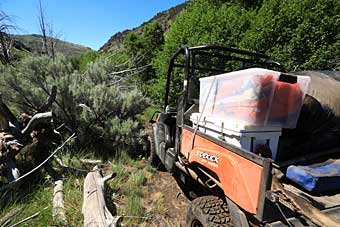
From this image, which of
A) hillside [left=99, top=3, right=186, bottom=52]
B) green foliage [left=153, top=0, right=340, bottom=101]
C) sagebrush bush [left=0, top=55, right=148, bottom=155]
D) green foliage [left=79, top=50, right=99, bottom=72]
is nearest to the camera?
sagebrush bush [left=0, top=55, right=148, bottom=155]

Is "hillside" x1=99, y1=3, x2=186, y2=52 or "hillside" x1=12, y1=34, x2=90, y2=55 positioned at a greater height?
"hillside" x1=99, y1=3, x2=186, y2=52

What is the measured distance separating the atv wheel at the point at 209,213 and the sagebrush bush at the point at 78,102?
3.21 meters

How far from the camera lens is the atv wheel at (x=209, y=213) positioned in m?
2.38

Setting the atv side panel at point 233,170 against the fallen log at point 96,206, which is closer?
the atv side panel at point 233,170

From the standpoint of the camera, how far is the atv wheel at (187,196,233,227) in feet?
7.80

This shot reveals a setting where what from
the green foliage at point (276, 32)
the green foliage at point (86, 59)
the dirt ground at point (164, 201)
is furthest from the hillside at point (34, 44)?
the dirt ground at point (164, 201)

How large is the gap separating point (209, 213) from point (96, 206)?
1.37m

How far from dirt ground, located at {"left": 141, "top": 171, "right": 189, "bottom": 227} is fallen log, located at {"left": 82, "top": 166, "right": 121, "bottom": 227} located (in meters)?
0.61

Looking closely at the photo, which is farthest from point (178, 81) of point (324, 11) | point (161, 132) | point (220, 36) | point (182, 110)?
point (182, 110)

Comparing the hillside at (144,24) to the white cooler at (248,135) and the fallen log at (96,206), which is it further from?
the white cooler at (248,135)

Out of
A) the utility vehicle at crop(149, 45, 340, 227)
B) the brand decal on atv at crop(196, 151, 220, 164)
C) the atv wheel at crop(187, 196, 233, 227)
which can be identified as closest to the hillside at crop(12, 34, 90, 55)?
the utility vehicle at crop(149, 45, 340, 227)

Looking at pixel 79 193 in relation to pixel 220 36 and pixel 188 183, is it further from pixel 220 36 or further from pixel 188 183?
pixel 220 36

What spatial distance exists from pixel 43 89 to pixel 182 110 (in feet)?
11.2

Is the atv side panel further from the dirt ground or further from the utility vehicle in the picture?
the dirt ground
